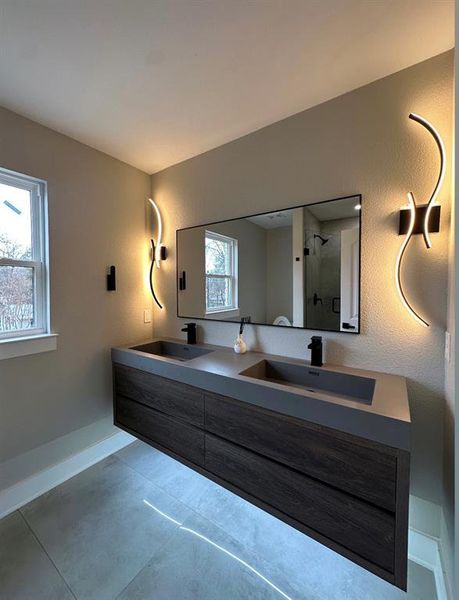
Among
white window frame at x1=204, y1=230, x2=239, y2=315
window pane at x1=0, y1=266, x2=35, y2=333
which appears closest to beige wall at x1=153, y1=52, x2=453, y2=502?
white window frame at x1=204, y1=230, x2=239, y2=315

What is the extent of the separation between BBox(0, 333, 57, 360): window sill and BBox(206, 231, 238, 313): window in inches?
46.6

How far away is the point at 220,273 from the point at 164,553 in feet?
Result: 5.93

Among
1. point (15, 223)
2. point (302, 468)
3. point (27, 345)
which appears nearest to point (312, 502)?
point (302, 468)

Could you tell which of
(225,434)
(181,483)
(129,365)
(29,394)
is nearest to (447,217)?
(225,434)

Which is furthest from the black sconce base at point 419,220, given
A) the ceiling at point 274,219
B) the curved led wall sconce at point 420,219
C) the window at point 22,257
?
the window at point 22,257

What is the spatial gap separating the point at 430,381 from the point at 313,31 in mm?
1793

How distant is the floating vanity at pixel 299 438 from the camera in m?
1.03

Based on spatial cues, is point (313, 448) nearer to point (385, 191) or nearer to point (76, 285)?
point (385, 191)

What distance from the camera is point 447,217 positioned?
1.26 metres

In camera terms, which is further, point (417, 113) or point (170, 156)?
point (170, 156)

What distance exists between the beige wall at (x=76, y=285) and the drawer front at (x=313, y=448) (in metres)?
1.21

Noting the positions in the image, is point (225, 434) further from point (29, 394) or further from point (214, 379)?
point (29, 394)

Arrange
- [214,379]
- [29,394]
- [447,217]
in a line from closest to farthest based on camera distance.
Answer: [447,217], [214,379], [29,394]

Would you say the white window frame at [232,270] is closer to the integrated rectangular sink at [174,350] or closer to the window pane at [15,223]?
the integrated rectangular sink at [174,350]
